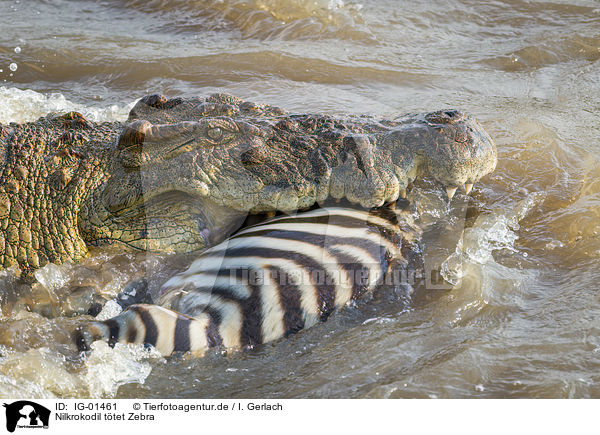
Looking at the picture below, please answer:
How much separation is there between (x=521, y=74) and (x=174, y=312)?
14.1 ft

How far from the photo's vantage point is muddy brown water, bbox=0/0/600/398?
247 cm

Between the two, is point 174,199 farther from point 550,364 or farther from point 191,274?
point 550,364

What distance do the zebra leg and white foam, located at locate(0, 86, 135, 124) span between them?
2.43m

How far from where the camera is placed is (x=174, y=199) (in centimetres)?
297

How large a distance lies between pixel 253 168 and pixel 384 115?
4.40ft

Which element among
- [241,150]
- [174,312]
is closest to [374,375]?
[174,312]

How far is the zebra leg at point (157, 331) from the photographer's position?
2.55m

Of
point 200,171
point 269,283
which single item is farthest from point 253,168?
point 269,283
